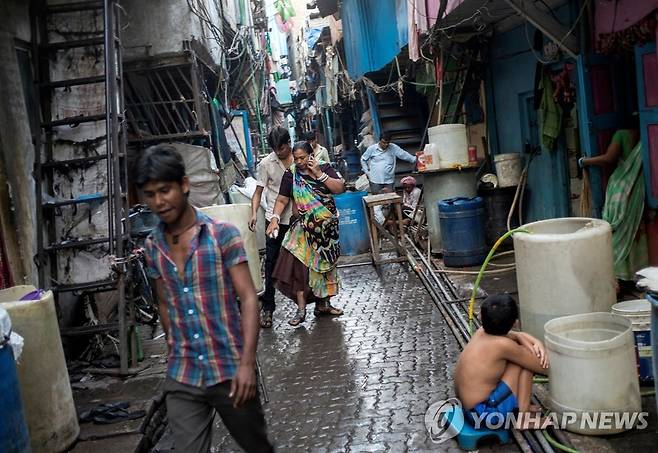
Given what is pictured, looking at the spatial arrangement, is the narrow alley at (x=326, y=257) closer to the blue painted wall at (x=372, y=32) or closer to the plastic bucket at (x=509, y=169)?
the plastic bucket at (x=509, y=169)

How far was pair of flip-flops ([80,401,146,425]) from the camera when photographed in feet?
15.5

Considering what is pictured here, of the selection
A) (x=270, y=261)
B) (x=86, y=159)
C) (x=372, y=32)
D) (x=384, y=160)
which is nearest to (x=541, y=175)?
(x=270, y=261)

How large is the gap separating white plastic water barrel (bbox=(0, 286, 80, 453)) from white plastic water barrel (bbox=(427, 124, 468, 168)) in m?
6.57

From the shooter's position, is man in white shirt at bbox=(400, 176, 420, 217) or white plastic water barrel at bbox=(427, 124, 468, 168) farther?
man in white shirt at bbox=(400, 176, 420, 217)

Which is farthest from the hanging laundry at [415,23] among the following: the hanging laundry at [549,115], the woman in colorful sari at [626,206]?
the woman in colorful sari at [626,206]

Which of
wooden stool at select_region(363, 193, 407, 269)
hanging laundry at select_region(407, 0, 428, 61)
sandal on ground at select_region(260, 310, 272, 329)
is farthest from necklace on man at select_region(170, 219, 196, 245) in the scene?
hanging laundry at select_region(407, 0, 428, 61)

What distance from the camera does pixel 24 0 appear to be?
6906 millimetres

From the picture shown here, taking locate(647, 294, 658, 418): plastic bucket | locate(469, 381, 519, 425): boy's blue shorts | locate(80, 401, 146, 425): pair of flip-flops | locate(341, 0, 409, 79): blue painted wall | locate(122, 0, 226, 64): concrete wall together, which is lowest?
locate(80, 401, 146, 425): pair of flip-flops

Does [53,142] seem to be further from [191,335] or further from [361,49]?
[361,49]

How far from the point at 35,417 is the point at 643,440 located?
3.66 m

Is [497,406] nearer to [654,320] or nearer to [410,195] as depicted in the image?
[654,320]

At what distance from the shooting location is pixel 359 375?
546 centimetres

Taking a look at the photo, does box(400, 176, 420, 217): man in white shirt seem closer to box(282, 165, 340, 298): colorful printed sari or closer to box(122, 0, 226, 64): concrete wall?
box(122, 0, 226, 64): concrete wall

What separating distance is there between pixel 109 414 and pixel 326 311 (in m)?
3.18
